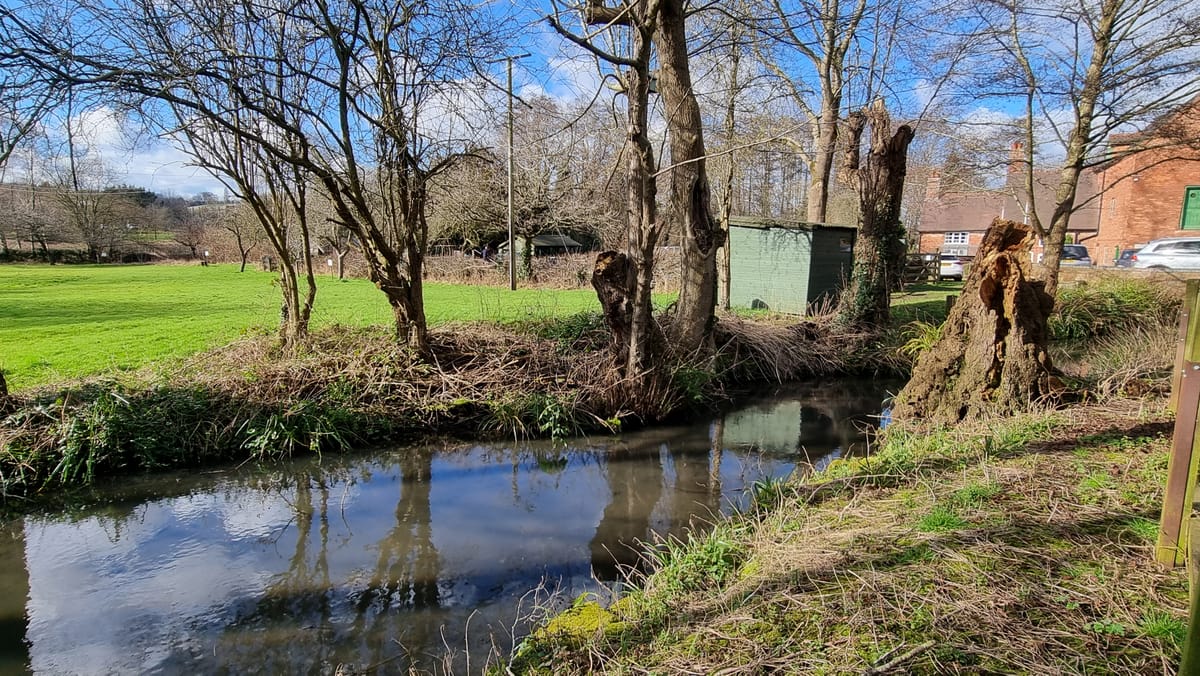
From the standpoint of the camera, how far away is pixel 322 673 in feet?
11.1

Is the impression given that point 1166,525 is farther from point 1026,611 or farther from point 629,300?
point 629,300

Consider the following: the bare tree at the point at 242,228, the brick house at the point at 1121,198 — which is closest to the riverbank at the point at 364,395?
the brick house at the point at 1121,198

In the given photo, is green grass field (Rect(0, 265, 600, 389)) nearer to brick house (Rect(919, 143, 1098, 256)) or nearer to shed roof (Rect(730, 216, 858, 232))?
shed roof (Rect(730, 216, 858, 232))

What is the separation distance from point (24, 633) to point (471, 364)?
5195mm

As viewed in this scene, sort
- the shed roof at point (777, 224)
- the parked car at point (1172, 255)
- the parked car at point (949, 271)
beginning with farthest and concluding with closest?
the parked car at point (949, 271) < the parked car at point (1172, 255) < the shed roof at point (777, 224)

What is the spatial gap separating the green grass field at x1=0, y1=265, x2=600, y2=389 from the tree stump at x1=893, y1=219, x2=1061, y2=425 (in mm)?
6490

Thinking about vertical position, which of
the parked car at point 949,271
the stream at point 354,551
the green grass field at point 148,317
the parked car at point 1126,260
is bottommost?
the stream at point 354,551

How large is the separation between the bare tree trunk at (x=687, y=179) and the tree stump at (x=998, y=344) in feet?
11.6

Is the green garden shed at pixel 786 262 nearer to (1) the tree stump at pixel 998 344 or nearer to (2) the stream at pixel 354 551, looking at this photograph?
(1) the tree stump at pixel 998 344

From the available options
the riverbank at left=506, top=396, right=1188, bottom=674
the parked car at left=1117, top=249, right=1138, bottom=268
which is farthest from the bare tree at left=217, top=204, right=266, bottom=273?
the parked car at left=1117, top=249, right=1138, bottom=268

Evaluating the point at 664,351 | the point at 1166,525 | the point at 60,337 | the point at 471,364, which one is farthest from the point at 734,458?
the point at 60,337

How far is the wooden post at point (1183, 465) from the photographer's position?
8.71 feet

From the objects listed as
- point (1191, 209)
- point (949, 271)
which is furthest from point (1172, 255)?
point (1191, 209)

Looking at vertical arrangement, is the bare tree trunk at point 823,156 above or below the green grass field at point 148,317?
above
